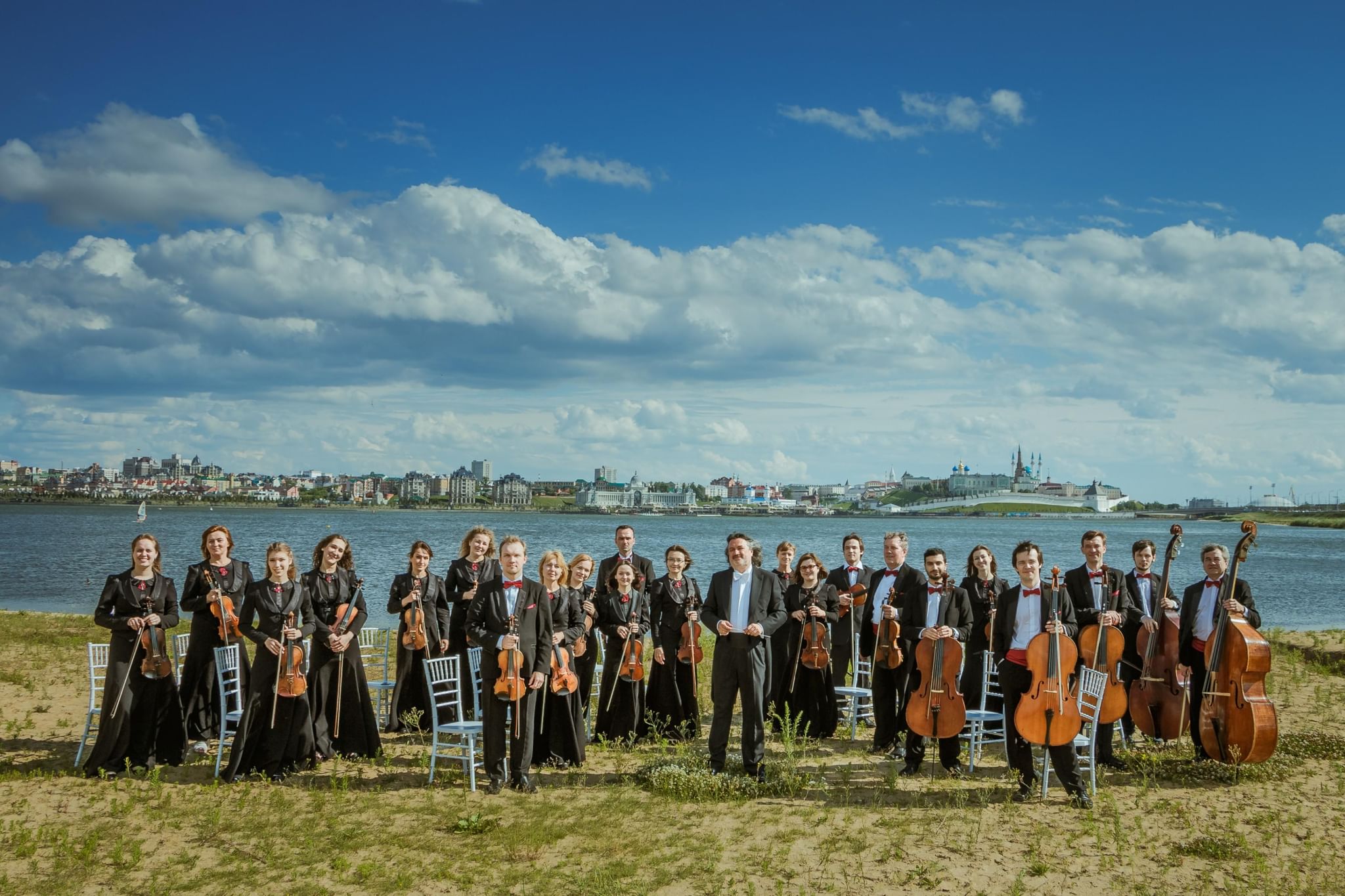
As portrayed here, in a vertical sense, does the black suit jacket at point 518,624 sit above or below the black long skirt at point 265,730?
above

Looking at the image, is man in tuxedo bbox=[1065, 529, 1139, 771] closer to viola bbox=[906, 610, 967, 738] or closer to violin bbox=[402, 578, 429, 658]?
viola bbox=[906, 610, 967, 738]

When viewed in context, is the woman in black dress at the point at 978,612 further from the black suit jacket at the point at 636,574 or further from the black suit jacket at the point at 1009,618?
the black suit jacket at the point at 636,574

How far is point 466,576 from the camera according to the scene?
9859mm

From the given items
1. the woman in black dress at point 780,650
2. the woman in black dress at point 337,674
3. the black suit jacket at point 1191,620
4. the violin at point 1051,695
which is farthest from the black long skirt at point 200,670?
the black suit jacket at point 1191,620

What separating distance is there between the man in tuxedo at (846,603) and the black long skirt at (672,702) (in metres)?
1.54

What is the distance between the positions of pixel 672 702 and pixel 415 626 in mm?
2785

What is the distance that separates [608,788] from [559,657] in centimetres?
117

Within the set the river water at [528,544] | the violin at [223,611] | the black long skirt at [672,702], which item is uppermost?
the violin at [223,611]

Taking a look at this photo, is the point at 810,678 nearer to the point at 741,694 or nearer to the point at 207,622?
the point at 741,694

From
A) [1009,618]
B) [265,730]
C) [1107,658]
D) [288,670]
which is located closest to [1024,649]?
[1009,618]

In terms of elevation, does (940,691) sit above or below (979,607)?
below

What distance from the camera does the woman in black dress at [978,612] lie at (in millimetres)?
9125

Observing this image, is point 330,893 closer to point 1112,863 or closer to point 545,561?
point 545,561

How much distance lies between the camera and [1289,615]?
27.9 meters
